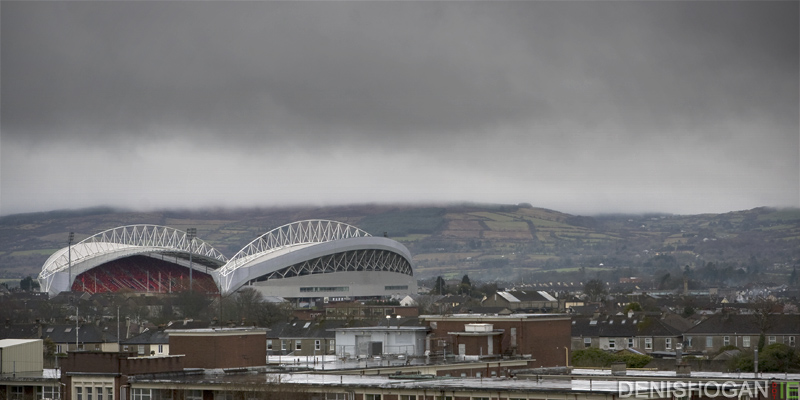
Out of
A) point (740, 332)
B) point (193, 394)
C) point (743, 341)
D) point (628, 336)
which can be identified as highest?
point (193, 394)

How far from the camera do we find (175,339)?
46906mm

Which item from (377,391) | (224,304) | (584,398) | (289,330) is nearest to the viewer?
(584,398)

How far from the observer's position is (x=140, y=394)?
133 feet

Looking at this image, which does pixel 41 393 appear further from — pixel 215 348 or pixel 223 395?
pixel 223 395

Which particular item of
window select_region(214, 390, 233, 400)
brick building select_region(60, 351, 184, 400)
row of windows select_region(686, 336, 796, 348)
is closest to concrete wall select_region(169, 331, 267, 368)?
brick building select_region(60, 351, 184, 400)

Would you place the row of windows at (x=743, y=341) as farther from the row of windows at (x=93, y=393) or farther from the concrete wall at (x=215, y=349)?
the row of windows at (x=93, y=393)

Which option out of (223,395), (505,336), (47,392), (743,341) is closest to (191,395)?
(223,395)

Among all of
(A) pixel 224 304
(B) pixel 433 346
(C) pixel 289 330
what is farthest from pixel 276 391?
(A) pixel 224 304

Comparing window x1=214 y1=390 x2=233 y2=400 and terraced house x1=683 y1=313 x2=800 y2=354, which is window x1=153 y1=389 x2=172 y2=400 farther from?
terraced house x1=683 y1=313 x2=800 y2=354

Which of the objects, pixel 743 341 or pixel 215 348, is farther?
pixel 743 341

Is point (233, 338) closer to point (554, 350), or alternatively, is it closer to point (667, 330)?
point (554, 350)

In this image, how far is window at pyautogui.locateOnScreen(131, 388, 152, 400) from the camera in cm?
4038

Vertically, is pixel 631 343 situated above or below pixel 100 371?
below

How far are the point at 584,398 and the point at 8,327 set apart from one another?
247 ft
